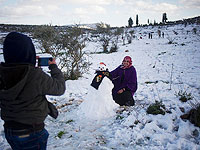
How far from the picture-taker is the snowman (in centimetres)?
400

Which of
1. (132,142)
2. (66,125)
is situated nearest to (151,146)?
(132,142)

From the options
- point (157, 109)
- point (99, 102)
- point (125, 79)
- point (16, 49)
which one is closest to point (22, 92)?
point (16, 49)

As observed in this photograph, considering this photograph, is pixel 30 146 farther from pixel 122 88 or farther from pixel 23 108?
pixel 122 88

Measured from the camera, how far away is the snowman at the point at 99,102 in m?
4.00

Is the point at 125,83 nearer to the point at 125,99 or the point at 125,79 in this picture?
the point at 125,79

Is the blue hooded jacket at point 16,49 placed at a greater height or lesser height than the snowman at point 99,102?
greater

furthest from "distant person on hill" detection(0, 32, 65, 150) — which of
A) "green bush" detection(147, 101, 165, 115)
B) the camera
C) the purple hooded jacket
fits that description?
the purple hooded jacket

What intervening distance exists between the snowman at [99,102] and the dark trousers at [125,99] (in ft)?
1.65

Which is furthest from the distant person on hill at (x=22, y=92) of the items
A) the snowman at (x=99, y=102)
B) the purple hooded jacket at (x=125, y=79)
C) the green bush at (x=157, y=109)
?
the purple hooded jacket at (x=125, y=79)

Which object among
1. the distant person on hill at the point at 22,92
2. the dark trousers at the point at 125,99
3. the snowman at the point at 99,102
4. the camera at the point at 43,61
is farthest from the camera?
the dark trousers at the point at 125,99

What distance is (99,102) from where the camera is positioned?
Result: 4.02m

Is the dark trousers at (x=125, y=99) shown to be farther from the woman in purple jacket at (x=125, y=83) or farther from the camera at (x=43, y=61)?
the camera at (x=43, y=61)

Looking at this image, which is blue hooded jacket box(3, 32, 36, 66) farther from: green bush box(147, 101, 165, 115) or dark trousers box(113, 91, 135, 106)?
dark trousers box(113, 91, 135, 106)

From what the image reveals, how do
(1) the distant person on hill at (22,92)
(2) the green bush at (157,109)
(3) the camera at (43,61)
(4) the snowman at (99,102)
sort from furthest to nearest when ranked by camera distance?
(4) the snowman at (99,102) → (2) the green bush at (157,109) → (3) the camera at (43,61) → (1) the distant person on hill at (22,92)
